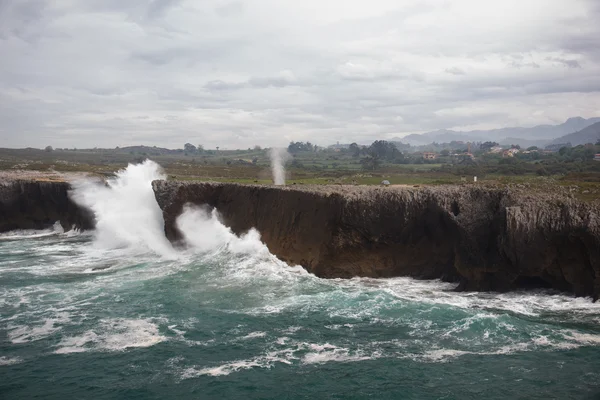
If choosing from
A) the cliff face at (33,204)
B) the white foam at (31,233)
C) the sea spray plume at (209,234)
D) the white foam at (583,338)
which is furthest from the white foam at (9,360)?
the cliff face at (33,204)

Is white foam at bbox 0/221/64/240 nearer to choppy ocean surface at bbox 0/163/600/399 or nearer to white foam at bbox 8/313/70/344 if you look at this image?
choppy ocean surface at bbox 0/163/600/399

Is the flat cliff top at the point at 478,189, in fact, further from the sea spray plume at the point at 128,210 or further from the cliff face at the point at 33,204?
the cliff face at the point at 33,204

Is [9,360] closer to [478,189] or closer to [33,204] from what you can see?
[478,189]

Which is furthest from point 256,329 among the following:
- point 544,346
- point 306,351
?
point 544,346

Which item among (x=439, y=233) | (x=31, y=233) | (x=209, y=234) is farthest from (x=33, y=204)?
(x=439, y=233)

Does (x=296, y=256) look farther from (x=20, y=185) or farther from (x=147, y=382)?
(x=20, y=185)

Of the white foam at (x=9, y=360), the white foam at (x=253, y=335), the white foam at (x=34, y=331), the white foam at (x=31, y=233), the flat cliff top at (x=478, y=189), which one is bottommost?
the white foam at (x=9, y=360)

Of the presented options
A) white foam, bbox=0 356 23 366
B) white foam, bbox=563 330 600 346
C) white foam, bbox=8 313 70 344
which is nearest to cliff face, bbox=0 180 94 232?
white foam, bbox=8 313 70 344
